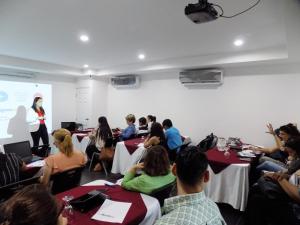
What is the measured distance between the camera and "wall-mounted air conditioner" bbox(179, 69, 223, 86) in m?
4.96

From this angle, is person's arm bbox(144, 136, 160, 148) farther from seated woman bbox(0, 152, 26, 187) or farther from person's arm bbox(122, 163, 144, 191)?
seated woman bbox(0, 152, 26, 187)

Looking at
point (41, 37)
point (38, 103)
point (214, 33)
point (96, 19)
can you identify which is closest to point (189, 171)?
point (96, 19)

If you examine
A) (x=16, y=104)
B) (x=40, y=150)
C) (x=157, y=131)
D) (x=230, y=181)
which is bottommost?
(x=230, y=181)

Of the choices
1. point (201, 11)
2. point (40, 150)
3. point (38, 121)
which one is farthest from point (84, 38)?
point (38, 121)

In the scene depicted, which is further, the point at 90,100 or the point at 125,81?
the point at 90,100

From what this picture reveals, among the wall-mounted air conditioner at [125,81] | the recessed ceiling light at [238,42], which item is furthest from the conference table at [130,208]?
the wall-mounted air conditioner at [125,81]

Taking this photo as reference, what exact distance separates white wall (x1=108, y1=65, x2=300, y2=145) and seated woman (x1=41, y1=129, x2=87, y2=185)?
11.9 ft

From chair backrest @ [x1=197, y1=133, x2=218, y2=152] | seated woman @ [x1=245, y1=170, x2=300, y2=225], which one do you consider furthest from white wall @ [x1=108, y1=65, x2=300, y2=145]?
seated woman @ [x1=245, y1=170, x2=300, y2=225]

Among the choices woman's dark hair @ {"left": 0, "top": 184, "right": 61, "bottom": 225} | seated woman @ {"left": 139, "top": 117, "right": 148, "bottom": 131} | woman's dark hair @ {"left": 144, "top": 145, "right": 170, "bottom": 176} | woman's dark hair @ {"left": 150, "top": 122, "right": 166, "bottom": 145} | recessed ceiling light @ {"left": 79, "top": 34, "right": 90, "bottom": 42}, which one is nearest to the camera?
woman's dark hair @ {"left": 0, "top": 184, "right": 61, "bottom": 225}

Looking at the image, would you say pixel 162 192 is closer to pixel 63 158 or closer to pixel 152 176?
pixel 152 176

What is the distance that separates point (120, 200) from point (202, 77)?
4075mm

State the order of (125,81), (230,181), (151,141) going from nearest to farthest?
(230,181) → (151,141) → (125,81)

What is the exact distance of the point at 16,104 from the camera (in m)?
5.96

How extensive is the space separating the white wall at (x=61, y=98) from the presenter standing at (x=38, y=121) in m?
0.69
